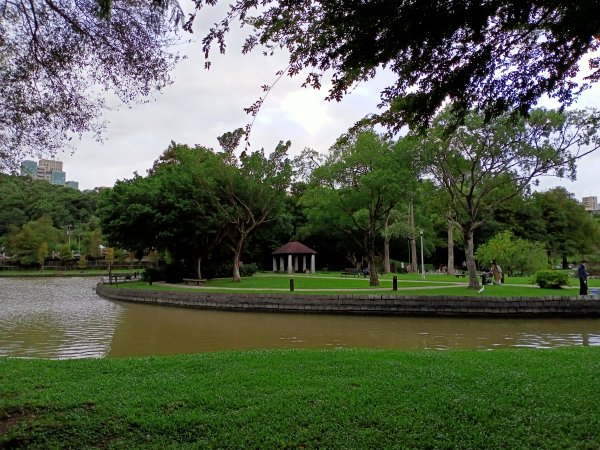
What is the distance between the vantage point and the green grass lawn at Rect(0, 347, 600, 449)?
162 inches

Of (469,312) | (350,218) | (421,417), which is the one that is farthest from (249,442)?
(350,218)

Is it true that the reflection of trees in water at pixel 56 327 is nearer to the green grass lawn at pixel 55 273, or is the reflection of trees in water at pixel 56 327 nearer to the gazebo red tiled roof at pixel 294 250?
the gazebo red tiled roof at pixel 294 250

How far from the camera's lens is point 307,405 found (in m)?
4.89

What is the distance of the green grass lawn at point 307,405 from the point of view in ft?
13.5

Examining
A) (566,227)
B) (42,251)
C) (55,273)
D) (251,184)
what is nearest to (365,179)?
(251,184)

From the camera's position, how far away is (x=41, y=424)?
448 centimetres

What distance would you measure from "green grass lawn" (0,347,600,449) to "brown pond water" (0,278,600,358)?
17.3 feet

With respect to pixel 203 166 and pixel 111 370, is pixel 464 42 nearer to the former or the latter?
pixel 111 370

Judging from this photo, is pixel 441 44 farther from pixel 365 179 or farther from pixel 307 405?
pixel 365 179

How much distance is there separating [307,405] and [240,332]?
34.8 feet

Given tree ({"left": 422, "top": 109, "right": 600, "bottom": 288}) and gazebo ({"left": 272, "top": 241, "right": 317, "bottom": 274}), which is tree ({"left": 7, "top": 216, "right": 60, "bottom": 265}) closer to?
gazebo ({"left": 272, "top": 241, "right": 317, "bottom": 274})

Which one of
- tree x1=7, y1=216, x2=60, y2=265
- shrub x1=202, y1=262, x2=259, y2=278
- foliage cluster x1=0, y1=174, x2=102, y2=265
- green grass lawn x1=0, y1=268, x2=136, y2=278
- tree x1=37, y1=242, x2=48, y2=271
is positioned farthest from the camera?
foliage cluster x1=0, y1=174, x2=102, y2=265

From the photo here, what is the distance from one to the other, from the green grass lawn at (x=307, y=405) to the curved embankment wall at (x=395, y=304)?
456 inches

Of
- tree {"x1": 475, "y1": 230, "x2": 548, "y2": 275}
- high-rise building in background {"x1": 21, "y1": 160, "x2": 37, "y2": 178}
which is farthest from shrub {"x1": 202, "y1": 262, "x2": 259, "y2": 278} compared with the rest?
high-rise building in background {"x1": 21, "y1": 160, "x2": 37, "y2": 178}
